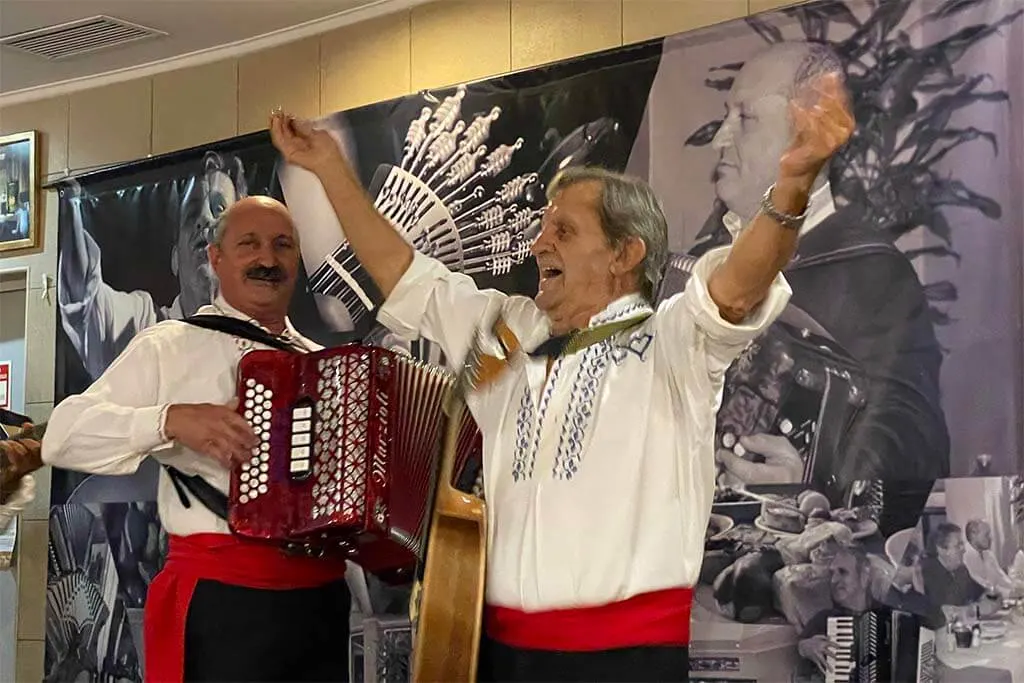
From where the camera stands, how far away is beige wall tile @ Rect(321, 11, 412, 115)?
3.57 meters

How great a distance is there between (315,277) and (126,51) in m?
1.06

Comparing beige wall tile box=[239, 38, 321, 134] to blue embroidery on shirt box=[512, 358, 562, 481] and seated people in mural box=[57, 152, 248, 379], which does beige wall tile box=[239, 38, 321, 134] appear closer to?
seated people in mural box=[57, 152, 248, 379]

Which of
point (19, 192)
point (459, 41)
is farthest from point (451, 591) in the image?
point (19, 192)

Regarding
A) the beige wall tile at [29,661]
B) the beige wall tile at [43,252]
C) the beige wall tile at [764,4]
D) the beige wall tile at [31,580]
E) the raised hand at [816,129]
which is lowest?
the beige wall tile at [29,661]

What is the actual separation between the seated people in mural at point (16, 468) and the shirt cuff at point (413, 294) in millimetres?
1252

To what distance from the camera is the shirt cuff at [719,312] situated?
5.94 ft

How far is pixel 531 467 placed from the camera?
6.55 feet

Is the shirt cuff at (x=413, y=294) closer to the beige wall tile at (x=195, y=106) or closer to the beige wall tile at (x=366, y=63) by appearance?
the beige wall tile at (x=366, y=63)

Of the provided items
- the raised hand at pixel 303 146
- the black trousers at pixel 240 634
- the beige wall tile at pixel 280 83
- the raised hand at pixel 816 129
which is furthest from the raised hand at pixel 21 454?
the raised hand at pixel 816 129

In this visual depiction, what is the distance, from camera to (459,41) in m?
3.45

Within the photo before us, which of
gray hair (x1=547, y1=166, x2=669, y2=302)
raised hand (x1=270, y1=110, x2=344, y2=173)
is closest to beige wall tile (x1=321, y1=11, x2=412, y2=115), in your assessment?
raised hand (x1=270, y1=110, x2=344, y2=173)

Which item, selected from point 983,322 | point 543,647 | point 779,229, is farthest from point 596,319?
point 983,322

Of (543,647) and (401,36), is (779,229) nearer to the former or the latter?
(543,647)

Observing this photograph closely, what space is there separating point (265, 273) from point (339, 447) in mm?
534
